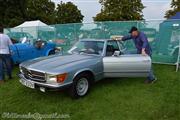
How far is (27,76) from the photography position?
17.6ft

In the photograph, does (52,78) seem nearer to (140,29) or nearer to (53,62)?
(53,62)

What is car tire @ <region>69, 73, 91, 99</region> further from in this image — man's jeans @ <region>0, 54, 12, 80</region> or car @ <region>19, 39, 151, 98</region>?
man's jeans @ <region>0, 54, 12, 80</region>

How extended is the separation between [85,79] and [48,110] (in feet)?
4.02

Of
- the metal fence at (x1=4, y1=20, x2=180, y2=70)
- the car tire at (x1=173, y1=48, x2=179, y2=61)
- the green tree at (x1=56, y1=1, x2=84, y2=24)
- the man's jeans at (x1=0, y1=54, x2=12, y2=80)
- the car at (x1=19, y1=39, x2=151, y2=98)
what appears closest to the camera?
the car at (x1=19, y1=39, x2=151, y2=98)

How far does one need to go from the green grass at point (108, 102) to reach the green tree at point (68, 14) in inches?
1751

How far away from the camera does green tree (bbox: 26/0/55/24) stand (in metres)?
41.6

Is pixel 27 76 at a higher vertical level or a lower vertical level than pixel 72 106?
higher

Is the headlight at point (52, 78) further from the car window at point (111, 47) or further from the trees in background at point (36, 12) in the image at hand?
the trees in background at point (36, 12)

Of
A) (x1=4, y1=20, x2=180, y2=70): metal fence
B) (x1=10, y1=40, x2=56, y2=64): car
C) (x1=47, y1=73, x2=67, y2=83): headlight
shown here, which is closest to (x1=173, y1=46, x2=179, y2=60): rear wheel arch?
(x1=4, y1=20, x2=180, y2=70): metal fence

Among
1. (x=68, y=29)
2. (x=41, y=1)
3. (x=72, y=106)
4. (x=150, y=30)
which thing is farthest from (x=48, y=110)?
(x=41, y=1)

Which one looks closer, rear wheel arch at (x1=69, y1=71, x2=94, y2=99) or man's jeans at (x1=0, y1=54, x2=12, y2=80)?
rear wheel arch at (x1=69, y1=71, x2=94, y2=99)

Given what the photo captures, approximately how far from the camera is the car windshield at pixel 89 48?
6.25 m

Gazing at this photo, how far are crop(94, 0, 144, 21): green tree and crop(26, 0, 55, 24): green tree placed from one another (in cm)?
956

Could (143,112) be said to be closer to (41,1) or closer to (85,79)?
(85,79)
